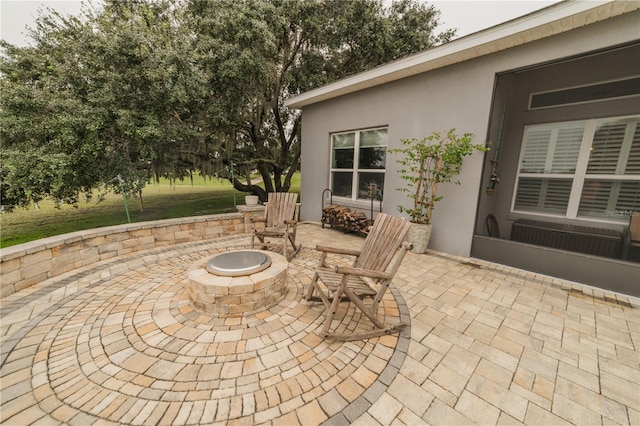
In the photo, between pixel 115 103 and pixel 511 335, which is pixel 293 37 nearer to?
pixel 115 103

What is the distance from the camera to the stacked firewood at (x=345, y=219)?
5477 mm

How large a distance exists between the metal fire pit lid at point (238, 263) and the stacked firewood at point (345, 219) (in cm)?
289

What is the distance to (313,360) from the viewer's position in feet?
6.30

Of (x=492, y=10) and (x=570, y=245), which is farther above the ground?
(x=492, y=10)

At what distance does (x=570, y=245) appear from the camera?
407cm

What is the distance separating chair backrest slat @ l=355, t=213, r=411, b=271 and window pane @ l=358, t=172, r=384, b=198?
9.85ft

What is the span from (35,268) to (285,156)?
820cm

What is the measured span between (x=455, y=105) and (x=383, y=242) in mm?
3360

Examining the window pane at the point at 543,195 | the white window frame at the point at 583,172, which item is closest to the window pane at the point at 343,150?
the white window frame at the point at 583,172

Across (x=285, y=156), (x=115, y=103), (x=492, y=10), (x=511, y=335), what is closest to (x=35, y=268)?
(x=115, y=103)

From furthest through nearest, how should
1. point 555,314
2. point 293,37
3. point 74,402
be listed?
point 293,37 < point 555,314 < point 74,402

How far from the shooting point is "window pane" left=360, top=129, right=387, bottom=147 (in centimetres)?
550

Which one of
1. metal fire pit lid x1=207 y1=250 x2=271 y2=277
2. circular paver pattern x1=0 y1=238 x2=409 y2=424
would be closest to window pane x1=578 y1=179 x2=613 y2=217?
circular paver pattern x1=0 y1=238 x2=409 y2=424

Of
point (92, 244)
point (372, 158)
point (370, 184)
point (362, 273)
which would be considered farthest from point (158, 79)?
point (362, 273)
